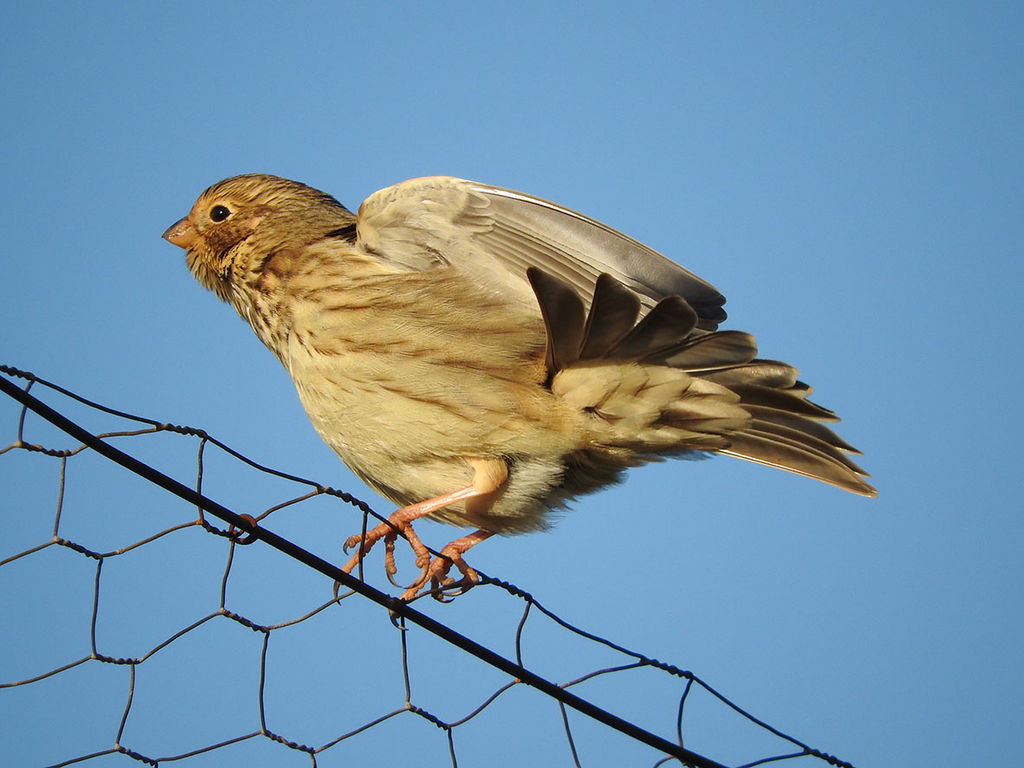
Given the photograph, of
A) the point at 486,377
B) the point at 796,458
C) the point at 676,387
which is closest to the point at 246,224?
the point at 486,377

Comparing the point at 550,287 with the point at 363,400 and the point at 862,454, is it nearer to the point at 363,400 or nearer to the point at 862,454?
the point at 363,400

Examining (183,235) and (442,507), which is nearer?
(442,507)

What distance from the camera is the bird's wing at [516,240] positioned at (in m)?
3.86

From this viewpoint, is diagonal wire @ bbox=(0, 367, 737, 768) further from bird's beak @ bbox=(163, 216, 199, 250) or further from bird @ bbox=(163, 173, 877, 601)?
bird's beak @ bbox=(163, 216, 199, 250)

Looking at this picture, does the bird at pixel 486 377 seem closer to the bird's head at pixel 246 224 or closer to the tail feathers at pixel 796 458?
the tail feathers at pixel 796 458

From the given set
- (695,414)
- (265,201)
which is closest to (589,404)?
(695,414)

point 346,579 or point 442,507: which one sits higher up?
point 442,507

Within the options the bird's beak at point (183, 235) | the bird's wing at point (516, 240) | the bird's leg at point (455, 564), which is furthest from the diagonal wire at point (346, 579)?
the bird's beak at point (183, 235)

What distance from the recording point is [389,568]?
13.9ft

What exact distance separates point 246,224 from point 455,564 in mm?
1956

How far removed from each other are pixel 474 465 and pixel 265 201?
175 cm

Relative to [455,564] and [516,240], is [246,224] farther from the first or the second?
[455,564]

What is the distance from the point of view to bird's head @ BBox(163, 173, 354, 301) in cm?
437

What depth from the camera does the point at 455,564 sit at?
3.82m
